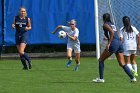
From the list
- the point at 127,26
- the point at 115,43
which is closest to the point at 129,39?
the point at 127,26

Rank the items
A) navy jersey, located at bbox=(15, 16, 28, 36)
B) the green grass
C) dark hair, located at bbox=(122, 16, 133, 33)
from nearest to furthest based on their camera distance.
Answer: the green grass → dark hair, located at bbox=(122, 16, 133, 33) → navy jersey, located at bbox=(15, 16, 28, 36)

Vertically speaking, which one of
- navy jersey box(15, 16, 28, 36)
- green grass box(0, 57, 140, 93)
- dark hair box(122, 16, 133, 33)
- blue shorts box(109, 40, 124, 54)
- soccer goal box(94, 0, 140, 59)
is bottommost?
green grass box(0, 57, 140, 93)

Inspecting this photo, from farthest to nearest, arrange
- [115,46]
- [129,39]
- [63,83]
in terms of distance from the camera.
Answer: [129,39] < [63,83] < [115,46]

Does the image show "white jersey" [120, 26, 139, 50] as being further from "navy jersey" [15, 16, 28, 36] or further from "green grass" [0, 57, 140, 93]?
"navy jersey" [15, 16, 28, 36]

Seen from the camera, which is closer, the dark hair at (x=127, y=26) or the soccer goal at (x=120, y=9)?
the dark hair at (x=127, y=26)

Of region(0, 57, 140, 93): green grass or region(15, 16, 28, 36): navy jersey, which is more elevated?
region(15, 16, 28, 36): navy jersey

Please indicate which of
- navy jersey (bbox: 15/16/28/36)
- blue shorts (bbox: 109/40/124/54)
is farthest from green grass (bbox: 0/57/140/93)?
navy jersey (bbox: 15/16/28/36)

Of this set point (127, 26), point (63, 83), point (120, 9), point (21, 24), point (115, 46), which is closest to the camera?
point (115, 46)

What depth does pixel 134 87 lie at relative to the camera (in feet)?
42.3

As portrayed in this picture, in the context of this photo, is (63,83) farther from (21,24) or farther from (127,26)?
(21,24)

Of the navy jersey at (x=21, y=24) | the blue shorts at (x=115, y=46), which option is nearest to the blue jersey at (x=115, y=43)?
the blue shorts at (x=115, y=46)

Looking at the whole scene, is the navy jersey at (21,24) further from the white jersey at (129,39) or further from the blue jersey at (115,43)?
the blue jersey at (115,43)

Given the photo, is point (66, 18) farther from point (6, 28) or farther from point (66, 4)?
point (6, 28)

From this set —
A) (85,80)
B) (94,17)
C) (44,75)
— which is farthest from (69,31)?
(94,17)
